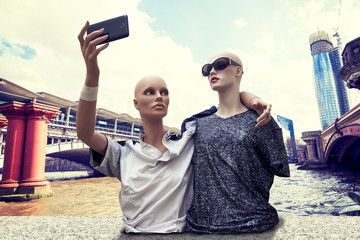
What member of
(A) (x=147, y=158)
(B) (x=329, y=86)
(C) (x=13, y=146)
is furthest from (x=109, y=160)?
(B) (x=329, y=86)

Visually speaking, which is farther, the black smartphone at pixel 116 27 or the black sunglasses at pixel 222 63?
the black sunglasses at pixel 222 63

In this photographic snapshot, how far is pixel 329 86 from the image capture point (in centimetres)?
8794

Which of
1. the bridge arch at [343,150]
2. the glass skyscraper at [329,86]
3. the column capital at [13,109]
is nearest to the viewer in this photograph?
the column capital at [13,109]

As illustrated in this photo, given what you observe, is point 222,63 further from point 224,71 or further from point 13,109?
point 13,109

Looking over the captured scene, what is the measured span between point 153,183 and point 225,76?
0.99 meters

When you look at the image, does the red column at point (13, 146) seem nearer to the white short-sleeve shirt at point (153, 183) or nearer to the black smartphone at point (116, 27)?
the white short-sleeve shirt at point (153, 183)

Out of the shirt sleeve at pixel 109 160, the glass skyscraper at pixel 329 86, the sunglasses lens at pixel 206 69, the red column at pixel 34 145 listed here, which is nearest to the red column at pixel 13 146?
the red column at pixel 34 145

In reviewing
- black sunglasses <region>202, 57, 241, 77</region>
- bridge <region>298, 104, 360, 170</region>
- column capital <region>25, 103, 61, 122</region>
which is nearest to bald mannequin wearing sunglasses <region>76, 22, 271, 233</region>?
black sunglasses <region>202, 57, 241, 77</region>

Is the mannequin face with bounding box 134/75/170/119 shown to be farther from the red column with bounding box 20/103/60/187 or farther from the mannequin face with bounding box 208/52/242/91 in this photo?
the red column with bounding box 20/103/60/187

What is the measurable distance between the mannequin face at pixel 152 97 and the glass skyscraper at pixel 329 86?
4045 inches

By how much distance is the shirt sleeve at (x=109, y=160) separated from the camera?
1.63 meters

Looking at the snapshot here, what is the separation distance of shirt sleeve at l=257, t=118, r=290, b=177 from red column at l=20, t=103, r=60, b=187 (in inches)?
368

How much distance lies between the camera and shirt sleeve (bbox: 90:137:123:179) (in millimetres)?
1633

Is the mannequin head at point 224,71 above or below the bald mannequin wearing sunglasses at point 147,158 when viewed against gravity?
above
